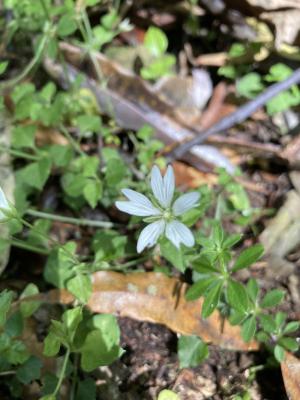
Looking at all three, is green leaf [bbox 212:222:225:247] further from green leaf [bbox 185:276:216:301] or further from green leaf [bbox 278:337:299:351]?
green leaf [bbox 278:337:299:351]

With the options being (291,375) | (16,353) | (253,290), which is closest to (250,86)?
(253,290)

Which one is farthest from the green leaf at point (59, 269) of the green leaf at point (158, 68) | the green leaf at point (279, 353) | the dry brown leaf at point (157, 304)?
the green leaf at point (158, 68)

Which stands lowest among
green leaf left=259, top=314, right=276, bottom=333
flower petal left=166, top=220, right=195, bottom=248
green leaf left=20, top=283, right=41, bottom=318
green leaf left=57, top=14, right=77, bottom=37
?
green leaf left=259, top=314, right=276, bottom=333

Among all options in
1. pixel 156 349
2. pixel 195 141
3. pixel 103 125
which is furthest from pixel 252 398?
pixel 103 125

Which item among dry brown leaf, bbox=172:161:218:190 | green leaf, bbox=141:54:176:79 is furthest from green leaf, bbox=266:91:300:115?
green leaf, bbox=141:54:176:79

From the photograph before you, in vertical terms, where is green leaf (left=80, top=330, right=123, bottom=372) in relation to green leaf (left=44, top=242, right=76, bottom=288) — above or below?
below

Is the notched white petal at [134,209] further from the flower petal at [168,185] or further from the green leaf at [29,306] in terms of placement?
the green leaf at [29,306]

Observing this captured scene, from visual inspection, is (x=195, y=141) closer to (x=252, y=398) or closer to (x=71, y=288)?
(x=71, y=288)
